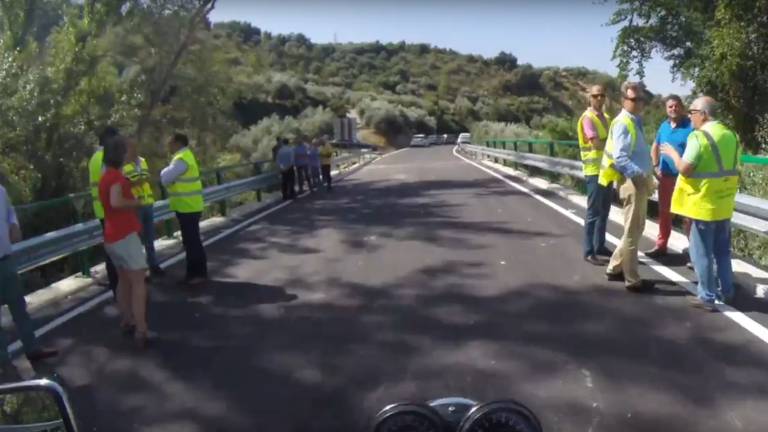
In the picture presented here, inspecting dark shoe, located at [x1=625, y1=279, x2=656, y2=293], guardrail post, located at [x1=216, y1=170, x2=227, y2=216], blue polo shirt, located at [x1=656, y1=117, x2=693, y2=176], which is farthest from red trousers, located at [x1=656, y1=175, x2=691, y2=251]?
guardrail post, located at [x1=216, y1=170, x2=227, y2=216]

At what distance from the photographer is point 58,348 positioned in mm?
7418

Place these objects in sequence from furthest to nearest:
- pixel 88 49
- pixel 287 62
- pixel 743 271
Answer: pixel 287 62 → pixel 88 49 → pixel 743 271

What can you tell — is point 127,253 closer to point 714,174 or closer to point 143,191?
point 143,191

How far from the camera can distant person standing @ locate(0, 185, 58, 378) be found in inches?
269

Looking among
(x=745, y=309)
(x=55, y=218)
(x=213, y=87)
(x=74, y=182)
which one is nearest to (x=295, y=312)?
(x=745, y=309)

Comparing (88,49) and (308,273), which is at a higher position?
(88,49)

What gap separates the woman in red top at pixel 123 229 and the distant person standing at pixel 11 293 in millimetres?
701

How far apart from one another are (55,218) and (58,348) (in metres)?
5.62

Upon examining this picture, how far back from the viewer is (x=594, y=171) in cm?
983

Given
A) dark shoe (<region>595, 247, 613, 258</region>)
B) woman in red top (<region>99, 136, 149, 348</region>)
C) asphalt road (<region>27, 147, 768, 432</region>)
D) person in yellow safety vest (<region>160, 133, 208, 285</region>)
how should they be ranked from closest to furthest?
asphalt road (<region>27, 147, 768, 432</region>)
woman in red top (<region>99, 136, 149, 348</region>)
person in yellow safety vest (<region>160, 133, 208, 285</region>)
dark shoe (<region>595, 247, 613, 258</region>)

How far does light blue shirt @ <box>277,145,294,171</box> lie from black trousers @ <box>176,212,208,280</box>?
11165 millimetres

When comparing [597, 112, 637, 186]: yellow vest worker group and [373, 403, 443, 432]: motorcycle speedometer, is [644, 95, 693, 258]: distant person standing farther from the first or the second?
[373, 403, 443, 432]: motorcycle speedometer

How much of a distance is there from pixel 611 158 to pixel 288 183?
1342cm

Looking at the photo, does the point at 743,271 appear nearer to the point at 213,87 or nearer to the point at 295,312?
the point at 295,312
